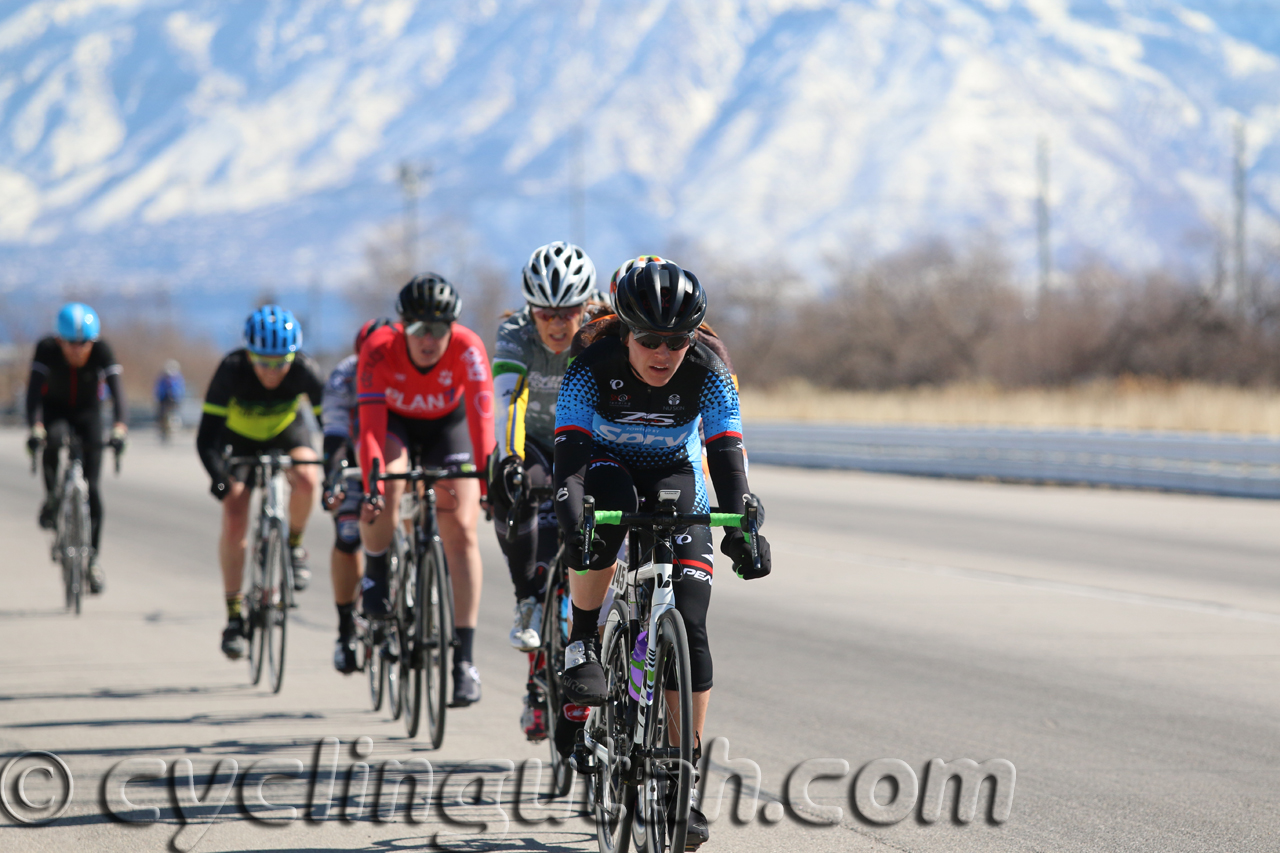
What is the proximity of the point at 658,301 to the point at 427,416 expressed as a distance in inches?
114

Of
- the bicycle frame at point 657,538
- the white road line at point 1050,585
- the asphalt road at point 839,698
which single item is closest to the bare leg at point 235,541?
the asphalt road at point 839,698

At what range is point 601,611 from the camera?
17.1 ft

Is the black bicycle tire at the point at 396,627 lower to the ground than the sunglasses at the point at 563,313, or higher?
lower

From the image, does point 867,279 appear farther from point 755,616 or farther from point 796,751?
point 796,751

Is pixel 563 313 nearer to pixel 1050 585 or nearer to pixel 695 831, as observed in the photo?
pixel 695 831

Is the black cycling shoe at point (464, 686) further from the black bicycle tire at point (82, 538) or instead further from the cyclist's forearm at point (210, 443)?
the black bicycle tire at point (82, 538)

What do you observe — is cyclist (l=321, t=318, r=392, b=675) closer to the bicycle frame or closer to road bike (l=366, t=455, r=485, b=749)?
road bike (l=366, t=455, r=485, b=749)

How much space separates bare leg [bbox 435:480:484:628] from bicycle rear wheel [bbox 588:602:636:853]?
2031 millimetres

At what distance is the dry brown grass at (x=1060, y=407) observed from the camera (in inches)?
1018

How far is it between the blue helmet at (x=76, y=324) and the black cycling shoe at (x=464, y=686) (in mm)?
5360

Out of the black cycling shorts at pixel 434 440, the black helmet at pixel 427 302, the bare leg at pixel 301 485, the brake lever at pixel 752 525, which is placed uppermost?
the black helmet at pixel 427 302

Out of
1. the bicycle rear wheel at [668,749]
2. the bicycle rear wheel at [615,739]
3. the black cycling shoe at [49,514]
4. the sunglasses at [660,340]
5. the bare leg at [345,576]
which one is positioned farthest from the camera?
the black cycling shoe at [49,514]

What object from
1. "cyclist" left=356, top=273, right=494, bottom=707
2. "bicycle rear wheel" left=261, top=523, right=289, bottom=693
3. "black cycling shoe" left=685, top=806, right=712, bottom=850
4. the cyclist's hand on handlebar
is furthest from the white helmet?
"black cycling shoe" left=685, top=806, right=712, bottom=850

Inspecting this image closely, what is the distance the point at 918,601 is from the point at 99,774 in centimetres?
618
